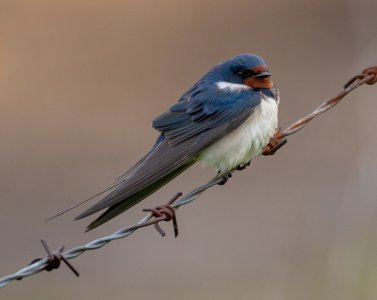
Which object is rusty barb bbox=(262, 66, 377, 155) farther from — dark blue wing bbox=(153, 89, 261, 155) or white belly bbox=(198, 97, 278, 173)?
dark blue wing bbox=(153, 89, 261, 155)

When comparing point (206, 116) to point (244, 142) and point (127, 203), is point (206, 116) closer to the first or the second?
point (244, 142)

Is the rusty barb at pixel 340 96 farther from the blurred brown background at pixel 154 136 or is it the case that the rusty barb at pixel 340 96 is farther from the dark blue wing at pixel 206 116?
the blurred brown background at pixel 154 136

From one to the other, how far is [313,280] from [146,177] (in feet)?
6.90

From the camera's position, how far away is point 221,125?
3.93 meters

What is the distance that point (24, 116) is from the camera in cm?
827

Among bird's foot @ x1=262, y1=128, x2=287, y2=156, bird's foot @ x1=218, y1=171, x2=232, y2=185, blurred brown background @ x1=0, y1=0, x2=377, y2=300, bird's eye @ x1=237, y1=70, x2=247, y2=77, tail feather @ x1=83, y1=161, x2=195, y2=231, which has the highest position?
bird's eye @ x1=237, y1=70, x2=247, y2=77

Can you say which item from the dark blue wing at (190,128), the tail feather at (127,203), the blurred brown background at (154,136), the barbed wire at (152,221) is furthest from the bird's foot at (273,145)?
the blurred brown background at (154,136)

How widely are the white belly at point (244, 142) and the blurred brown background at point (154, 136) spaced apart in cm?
112

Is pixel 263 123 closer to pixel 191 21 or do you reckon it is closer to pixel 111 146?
pixel 111 146

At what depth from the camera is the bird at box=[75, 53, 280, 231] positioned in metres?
3.84

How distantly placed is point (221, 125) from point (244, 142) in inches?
4.4

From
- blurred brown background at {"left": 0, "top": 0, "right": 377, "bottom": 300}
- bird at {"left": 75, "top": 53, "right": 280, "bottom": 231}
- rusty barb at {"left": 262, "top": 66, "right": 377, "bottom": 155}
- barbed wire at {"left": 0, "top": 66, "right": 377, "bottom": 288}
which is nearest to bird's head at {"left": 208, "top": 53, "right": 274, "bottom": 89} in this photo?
bird at {"left": 75, "top": 53, "right": 280, "bottom": 231}

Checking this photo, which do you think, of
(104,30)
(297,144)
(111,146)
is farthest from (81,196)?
(104,30)

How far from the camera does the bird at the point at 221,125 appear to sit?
3844 millimetres
